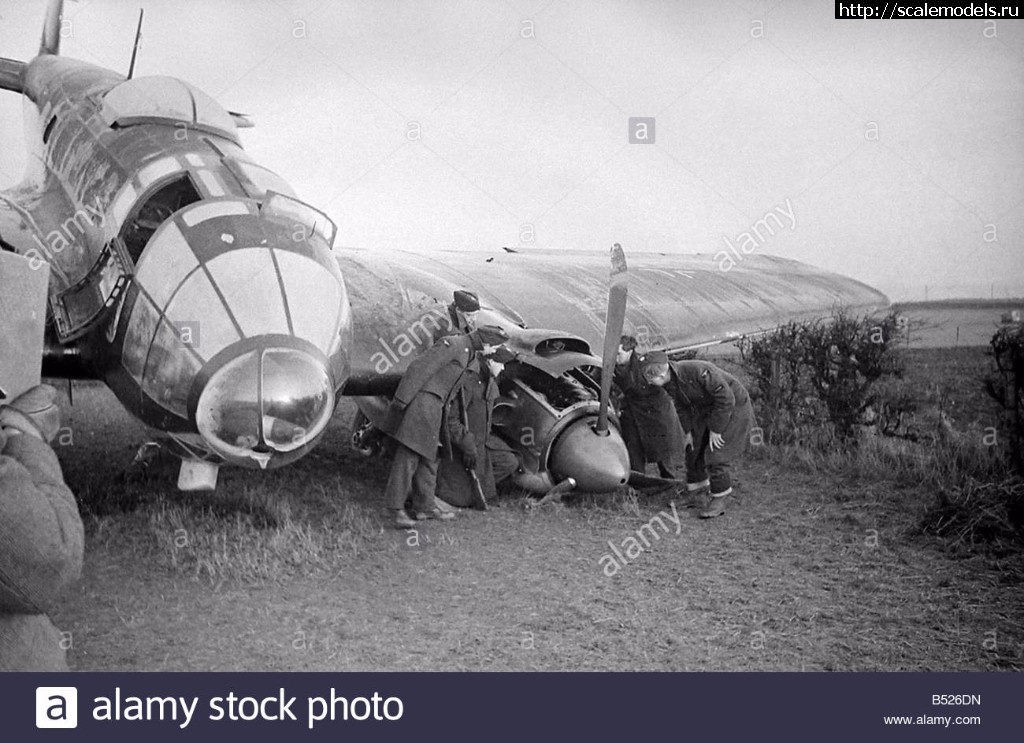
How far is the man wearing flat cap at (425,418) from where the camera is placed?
7.27 m

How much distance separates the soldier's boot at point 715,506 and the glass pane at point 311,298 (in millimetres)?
3704

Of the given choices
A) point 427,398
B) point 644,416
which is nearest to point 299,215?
point 427,398

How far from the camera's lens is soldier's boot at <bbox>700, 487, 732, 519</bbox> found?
24.7 feet

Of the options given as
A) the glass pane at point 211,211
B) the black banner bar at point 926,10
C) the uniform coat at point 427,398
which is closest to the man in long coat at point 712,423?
the uniform coat at point 427,398

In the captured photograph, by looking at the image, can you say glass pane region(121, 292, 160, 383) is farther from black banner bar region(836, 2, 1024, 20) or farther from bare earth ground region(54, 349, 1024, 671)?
black banner bar region(836, 2, 1024, 20)

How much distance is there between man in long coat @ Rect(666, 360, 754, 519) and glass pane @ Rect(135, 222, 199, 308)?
176 inches

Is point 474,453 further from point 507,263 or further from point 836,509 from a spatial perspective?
point 507,263

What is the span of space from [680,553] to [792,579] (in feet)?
3.04

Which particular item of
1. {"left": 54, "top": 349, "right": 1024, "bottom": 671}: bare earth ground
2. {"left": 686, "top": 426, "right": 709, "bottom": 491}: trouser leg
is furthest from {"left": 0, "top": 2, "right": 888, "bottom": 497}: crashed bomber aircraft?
{"left": 686, "top": 426, "right": 709, "bottom": 491}: trouser leg

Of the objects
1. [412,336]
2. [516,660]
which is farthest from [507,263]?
[516,660]

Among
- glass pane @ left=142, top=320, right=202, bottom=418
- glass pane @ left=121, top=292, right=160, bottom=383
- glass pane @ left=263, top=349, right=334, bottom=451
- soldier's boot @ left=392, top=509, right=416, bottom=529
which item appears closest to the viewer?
glass pane @ left=263, top=349, right=334, bottom=451

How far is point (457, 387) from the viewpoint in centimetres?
752

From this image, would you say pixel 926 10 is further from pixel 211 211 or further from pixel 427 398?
pixel 211 211

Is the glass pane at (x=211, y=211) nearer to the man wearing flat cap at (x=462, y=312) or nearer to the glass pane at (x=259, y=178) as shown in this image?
the glass pane at (x=259, y=178)
